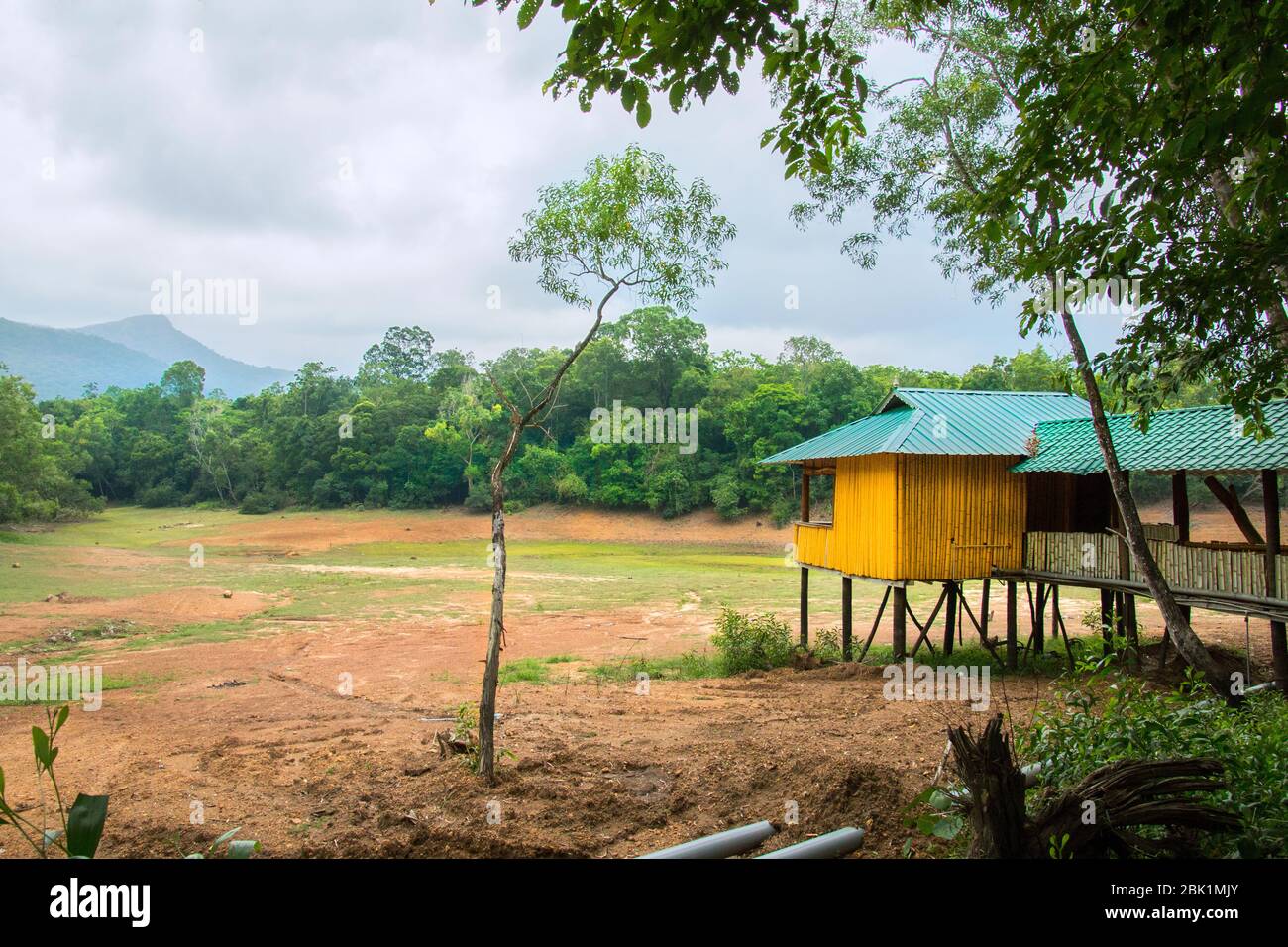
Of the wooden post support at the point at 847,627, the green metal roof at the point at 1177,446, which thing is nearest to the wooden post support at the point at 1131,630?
the green metal roof at the point at 1177,446

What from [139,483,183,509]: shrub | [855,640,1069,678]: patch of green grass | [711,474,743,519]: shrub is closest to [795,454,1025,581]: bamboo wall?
[855,640,1069,678]: patch of green grass

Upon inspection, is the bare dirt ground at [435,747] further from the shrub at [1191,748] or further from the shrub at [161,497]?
the shrub at [161,497]

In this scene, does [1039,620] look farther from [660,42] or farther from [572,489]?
[572,489]

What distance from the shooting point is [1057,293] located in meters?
6.48

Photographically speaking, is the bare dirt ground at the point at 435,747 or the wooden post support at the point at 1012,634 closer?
the bare dirt ground at the point at 435,747

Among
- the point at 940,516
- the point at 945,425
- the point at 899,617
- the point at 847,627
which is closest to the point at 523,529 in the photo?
the point at 847,627

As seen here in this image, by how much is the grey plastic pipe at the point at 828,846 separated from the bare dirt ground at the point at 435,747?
264 millimetres

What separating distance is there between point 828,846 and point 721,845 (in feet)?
1.98

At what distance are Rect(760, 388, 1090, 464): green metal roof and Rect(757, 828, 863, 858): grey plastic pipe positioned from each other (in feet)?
35.8

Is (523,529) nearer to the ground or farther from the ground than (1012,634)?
nearer to the ground

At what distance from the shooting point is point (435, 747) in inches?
388

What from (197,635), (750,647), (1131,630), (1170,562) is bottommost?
(197,635)

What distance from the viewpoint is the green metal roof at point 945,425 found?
15297 millimetres
